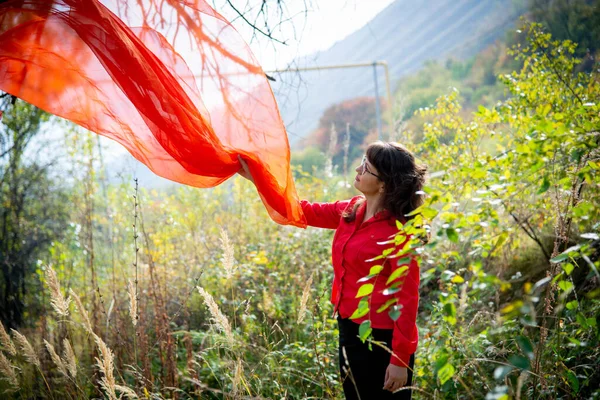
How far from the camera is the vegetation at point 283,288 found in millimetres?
2121

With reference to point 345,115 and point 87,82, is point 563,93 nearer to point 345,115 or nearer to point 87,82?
point 87,82

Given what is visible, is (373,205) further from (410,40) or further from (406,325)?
(410,40)

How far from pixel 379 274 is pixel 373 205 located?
0.37m

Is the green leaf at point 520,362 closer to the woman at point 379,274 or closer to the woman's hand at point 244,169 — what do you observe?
the woman at point 379,274

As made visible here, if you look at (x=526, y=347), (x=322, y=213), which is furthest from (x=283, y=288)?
(x=526, y=347)

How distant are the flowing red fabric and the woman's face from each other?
0.36m

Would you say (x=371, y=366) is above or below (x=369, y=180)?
below

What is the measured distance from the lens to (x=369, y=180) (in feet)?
8.05

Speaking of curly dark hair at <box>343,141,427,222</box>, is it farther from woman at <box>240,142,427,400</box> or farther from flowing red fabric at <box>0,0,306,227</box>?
flowing red fabric at <box>0,0,306,227</box>

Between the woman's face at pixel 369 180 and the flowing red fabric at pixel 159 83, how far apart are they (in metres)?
0.36

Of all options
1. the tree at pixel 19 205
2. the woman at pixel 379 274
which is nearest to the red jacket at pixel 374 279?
the woman at pixel 379 274

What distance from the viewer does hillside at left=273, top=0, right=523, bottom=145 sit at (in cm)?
2667

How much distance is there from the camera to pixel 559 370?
91.1 inches

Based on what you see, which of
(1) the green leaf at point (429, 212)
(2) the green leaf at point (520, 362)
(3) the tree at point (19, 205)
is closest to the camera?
(2) the green leaf at point (520, 362)
